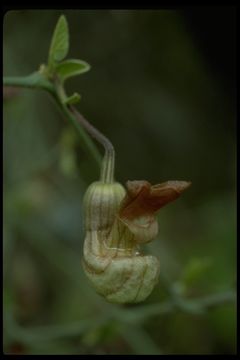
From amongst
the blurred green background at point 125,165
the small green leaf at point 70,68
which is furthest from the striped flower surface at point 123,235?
the blurred green background at point 125,165

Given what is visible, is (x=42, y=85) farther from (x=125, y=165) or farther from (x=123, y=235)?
(x=125, y=165)

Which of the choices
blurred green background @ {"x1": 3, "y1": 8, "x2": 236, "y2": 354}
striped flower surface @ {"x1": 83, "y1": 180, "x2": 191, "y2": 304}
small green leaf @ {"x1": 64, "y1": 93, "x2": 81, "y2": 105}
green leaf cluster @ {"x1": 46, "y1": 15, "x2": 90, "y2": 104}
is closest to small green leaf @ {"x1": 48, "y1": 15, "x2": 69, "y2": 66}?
green leaf cluster @ {"x1": 46, "y1": 15, "x2": 90, "y2": 104}

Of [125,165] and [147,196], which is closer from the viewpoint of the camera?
[147,196]

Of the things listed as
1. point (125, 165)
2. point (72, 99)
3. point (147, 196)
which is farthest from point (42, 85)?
point (125, 165)

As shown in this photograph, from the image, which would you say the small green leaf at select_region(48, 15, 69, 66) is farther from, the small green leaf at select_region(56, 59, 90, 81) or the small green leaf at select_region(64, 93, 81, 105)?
the small green leaf at select_region(64, 93, 81, 105)

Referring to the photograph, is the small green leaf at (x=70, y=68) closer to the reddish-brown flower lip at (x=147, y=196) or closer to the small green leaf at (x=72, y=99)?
the small green leaf at (x=72, y=99)
